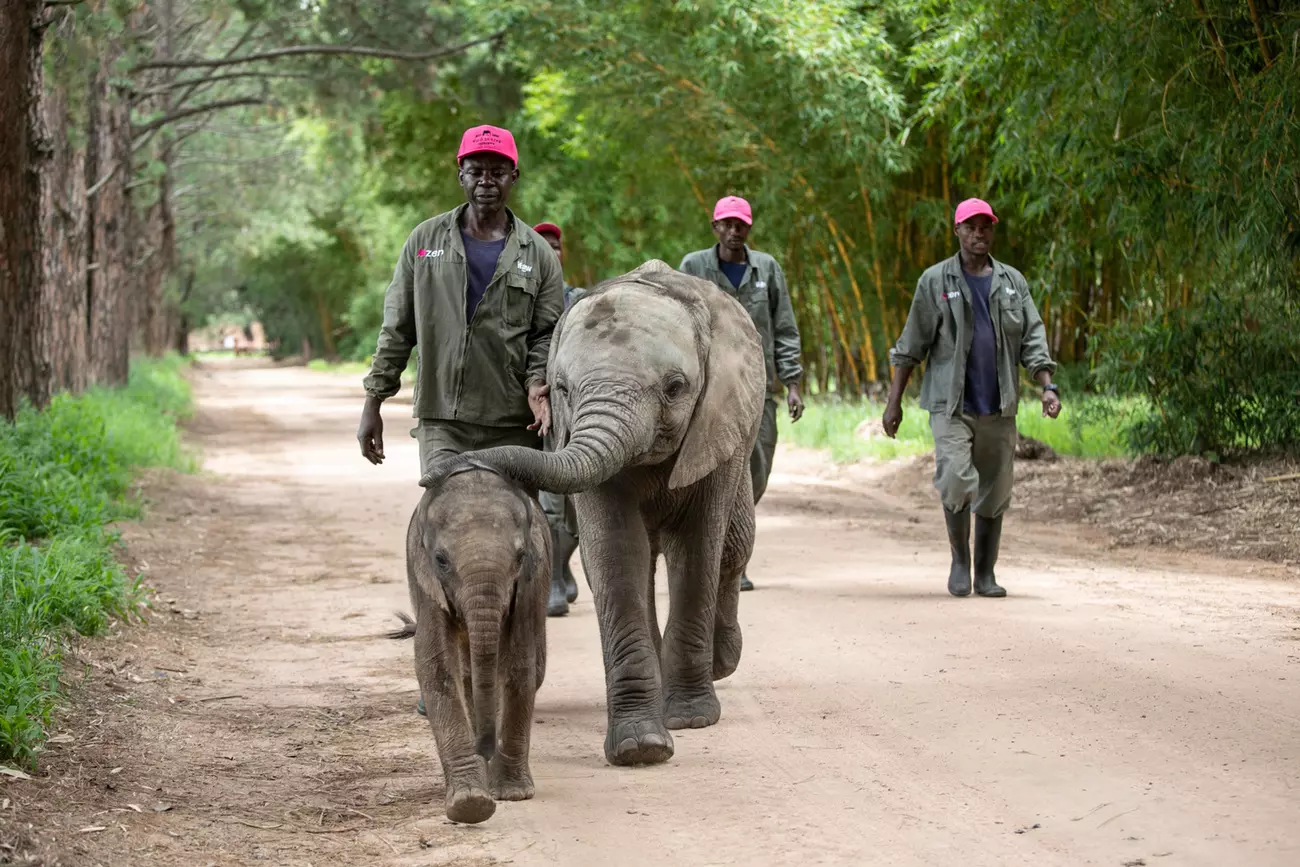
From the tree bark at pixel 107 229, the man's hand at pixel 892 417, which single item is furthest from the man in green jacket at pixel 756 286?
the tree bark at pixel 107 229

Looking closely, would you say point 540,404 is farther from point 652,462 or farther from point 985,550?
point 985,550

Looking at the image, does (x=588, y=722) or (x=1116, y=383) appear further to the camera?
(x=1116, y=383)

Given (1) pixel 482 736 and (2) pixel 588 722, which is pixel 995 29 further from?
(1) pixel 482 736

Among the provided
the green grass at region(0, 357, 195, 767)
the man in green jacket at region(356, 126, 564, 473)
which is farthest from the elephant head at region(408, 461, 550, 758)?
the green grass at region(0, 357, 195, 767)

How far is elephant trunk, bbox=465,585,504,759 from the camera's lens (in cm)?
489

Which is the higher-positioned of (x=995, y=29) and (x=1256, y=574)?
(x=995, y=29)

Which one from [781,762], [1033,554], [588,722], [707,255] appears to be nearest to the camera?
[781,762]

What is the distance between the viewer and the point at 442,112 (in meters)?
33.7

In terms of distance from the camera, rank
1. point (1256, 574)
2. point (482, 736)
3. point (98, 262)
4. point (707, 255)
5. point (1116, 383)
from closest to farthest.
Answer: point (482, 736), point (707, 255), point (1256, 574), point (1116, 383), point (98, 262)

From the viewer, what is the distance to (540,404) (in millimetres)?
6133

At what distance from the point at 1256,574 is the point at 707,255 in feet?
13.8

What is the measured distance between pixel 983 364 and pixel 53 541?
5.66m

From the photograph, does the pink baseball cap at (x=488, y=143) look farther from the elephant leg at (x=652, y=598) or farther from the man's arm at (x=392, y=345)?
the elephant leg at (x=652, y=598)

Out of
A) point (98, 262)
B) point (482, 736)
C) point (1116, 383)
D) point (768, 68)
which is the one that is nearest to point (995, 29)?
point (1116, 383)
